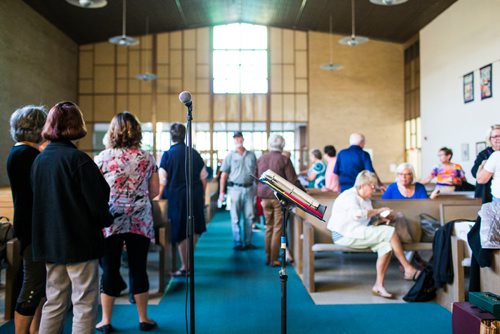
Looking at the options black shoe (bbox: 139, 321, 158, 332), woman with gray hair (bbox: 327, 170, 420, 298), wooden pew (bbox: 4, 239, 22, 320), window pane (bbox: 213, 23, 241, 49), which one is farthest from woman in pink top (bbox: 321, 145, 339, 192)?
window pane (bbox: 213, 23, 241, 49)

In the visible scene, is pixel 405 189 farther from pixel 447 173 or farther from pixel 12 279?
pixel 12 279

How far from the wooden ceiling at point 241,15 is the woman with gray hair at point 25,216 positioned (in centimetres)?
992

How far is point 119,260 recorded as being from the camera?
3.08 m

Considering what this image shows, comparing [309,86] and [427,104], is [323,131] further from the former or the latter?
[427,104]

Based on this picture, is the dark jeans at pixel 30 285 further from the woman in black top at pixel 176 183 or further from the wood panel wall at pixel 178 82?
the wood panel wall at pixel 178 82

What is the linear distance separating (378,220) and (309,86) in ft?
36.6

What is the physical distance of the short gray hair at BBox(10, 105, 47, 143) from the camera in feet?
8.64

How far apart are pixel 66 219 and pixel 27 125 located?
0.76 m

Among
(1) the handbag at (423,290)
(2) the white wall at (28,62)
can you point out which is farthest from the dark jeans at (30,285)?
(2) the white wall at (28,62)

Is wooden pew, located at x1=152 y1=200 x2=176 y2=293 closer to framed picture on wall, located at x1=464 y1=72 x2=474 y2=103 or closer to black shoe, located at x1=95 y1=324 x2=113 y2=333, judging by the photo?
black shoe, located at x1=95 y1=324 x2=113 y2=333

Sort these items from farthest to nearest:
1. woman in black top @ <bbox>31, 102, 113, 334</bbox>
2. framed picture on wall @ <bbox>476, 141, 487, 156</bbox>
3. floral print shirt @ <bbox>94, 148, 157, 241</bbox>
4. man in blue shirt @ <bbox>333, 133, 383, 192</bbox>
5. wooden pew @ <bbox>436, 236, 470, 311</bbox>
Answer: framed picture on wall @ <bbox>476, 141, 487, 156</bbox> < man in blue shirt @ <bbox>333, 133, 383, 192</bbox> < wooden pew @ <bbox>436, 236, 470, 311</bbox> < floral print shirt @ <bbox>94, 148, 157, 241</bbox> < woman in black top @ <bbox>31, 102, 113, 334</bbox>

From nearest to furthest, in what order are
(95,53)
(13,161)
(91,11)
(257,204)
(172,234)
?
(13,161) < (172,234) < (257,204) < (91,11) < (95,53)

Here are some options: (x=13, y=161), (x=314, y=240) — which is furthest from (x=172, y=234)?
(x=13, y=161)

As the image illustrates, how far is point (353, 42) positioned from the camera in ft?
35.1
